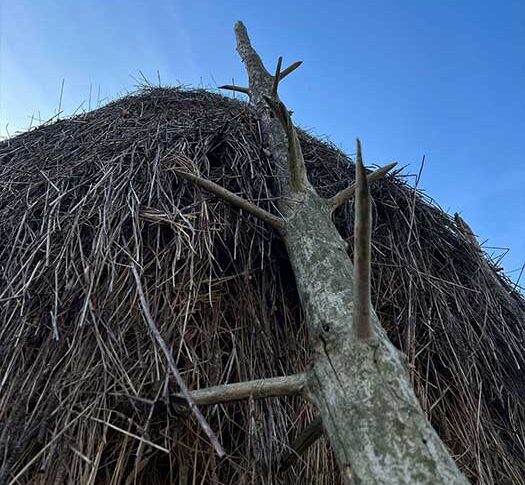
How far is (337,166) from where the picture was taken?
2408mm

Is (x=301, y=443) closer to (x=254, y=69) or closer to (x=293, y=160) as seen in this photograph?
(x=293, y=160)

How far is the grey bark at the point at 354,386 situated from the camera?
2.64 feet

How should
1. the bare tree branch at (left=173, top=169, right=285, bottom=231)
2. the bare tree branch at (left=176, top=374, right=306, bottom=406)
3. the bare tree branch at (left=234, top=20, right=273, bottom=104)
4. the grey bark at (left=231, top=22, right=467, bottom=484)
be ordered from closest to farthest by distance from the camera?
the grey bark at (left=231, top=22, right=467, bottom=484) < the bare tree branch at (left=176, top=374, right=306, bottom=406) < the bare tree branch at (left=173, top=169, right=285, bottom=231) < the bare tree branch at (left=234, top=20, right=273, bottom=104)

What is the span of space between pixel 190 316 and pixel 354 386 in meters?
0.59

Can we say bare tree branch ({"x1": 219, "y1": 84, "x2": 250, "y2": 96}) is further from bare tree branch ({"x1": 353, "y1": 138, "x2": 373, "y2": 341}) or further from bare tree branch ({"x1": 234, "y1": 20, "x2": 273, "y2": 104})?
bare tree branch ({"x1": 353, "y1": 138, "x2": 373, "y2": 341})

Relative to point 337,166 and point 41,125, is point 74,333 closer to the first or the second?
point 337,166

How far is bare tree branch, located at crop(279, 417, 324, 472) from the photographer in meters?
1.14

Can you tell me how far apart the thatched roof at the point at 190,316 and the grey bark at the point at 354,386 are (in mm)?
274

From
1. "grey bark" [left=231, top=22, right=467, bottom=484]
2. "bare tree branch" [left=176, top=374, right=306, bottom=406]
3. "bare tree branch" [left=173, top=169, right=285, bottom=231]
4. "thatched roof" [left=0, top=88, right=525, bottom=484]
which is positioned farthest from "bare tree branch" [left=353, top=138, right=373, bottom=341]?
"bare tree branch" [left=173, top=169, right=285, bottom=231]

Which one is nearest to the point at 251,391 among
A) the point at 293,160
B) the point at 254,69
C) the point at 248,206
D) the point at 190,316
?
the point at 190,316

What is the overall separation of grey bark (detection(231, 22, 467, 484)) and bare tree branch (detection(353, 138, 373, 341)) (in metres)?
0.05

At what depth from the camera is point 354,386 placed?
0.95 meters

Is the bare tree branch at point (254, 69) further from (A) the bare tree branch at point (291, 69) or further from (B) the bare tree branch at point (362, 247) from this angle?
(B) the bare tree branch at point (362, 247)

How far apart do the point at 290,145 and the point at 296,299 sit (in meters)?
0.53
